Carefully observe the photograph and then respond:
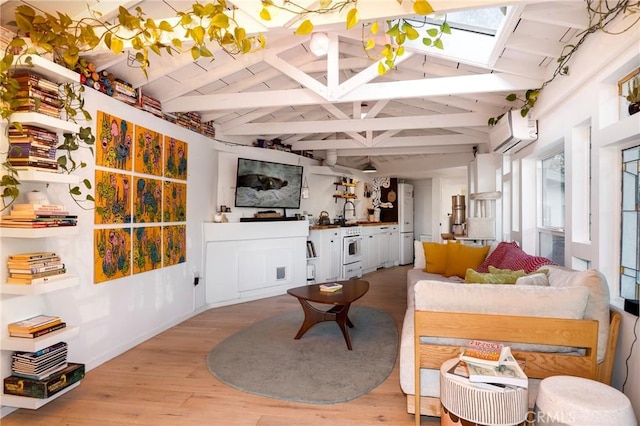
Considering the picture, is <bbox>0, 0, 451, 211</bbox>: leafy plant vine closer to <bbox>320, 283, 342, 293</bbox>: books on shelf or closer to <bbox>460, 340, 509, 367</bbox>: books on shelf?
<bbox>460, 340, 509, 367</bbox>: books on shelf

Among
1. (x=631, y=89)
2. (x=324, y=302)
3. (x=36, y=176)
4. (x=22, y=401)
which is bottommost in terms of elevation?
(x=22, y=401)

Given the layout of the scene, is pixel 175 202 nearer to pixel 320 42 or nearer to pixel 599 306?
pixel 320 42

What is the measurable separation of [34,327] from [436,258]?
388 centimetres

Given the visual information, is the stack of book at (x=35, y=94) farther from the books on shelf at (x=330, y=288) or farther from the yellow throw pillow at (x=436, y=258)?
the yellow throw pillow at (x=436, y=258)

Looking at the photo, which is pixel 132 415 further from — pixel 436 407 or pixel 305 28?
pixel 305 28

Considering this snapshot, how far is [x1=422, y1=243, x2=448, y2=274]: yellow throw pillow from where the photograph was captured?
14.9 feet

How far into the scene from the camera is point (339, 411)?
7.64 ft

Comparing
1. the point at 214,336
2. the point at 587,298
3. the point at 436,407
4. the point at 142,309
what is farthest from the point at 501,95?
the point at 142,309

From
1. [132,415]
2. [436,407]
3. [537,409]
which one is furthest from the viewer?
[132,415]

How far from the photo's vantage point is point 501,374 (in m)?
1.71

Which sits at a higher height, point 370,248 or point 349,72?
point 349,72

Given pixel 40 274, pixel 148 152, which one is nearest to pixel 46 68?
pixel 40 274

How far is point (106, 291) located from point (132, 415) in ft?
4.01

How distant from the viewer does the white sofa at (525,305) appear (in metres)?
1.91
